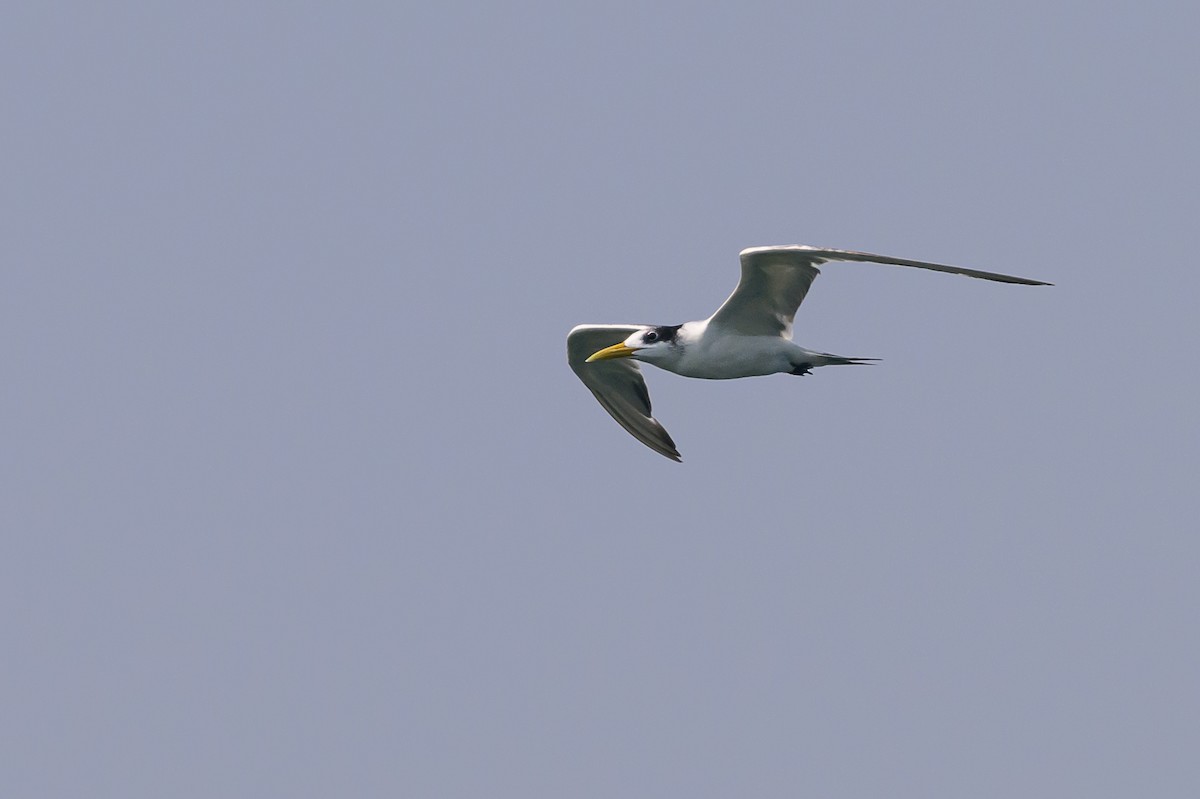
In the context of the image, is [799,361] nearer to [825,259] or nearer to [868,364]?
[868,364]

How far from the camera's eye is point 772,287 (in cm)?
1931

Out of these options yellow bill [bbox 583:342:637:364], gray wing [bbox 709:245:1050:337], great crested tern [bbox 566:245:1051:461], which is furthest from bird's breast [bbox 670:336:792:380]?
yellow bill [bbox 583:342:637:364]

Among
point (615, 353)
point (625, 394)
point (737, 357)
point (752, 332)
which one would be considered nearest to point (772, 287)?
point (752, 332)

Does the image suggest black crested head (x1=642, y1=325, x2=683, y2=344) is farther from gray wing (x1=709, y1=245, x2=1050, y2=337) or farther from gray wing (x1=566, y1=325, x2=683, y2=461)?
gray wing (x1=566, y1=325, x2=683, y2=461)

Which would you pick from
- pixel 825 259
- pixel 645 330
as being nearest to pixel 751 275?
pixel 825 259

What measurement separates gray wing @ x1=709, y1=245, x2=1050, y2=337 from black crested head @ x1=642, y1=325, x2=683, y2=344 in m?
0.81

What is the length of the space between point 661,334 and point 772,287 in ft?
7.08

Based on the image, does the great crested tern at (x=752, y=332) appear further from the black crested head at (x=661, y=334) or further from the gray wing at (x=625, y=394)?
the gray wing at (x=625, y=394)

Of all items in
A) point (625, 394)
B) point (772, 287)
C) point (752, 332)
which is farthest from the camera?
point (625, 394)

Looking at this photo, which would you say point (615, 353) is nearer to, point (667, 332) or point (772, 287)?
point (667, 332)

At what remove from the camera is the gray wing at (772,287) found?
18.1 metres

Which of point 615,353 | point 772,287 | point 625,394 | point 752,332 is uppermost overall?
point 772,287

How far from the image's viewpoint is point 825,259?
18109 mm

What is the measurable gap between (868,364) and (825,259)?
2.42 metres
